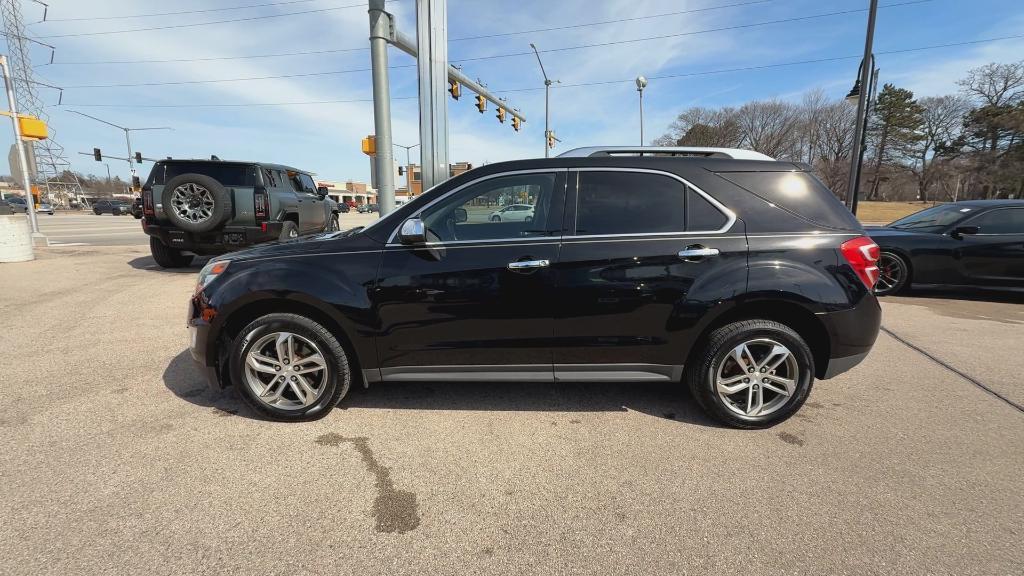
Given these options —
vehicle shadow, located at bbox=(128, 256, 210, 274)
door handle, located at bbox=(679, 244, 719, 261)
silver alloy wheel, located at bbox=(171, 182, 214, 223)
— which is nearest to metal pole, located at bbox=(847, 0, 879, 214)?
door handle, located at bbox=(679, 244, 719, 261)

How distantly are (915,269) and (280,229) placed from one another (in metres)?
10.4

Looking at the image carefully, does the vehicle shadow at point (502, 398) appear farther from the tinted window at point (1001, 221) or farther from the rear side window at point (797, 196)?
the tinted window at point (1001, 221)

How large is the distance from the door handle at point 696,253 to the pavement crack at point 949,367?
8.68 feet

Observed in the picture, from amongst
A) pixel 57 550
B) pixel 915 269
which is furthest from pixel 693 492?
pixel 915 269

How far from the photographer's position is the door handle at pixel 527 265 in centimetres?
288

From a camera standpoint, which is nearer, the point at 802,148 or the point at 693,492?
the point at 693,492

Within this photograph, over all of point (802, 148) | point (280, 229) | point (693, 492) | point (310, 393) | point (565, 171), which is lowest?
point (693, 492)

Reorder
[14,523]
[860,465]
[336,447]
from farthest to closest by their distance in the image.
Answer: [336,447], [860,465], [14,523]

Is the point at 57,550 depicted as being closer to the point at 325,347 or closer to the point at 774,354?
the point at 325,347

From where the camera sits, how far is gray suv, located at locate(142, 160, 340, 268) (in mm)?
7625

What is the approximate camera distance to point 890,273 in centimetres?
691

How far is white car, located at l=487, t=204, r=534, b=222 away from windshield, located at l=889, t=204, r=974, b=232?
6.97 meters

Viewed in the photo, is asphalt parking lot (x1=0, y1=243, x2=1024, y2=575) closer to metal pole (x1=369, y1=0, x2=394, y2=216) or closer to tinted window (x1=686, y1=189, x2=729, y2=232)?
tinted window (x1=686, y1=189, x2=729, y2=232)

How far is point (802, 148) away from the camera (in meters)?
53.6
